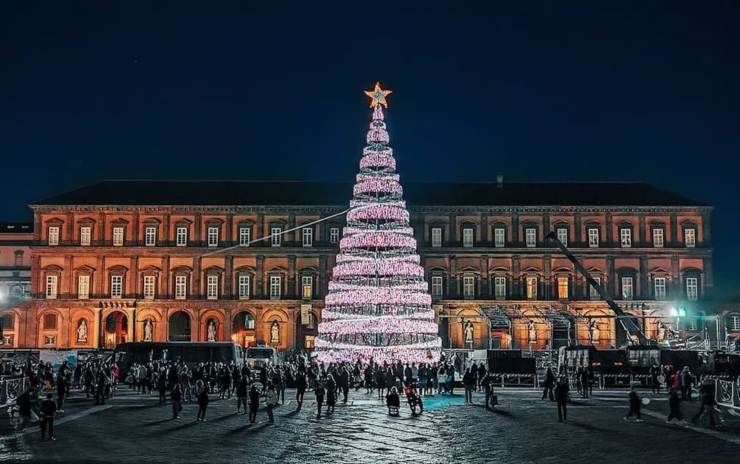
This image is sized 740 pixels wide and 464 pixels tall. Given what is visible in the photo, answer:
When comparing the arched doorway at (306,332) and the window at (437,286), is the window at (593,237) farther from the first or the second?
the arched doorway at (306,332)

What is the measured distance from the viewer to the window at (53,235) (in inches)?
A: 2936

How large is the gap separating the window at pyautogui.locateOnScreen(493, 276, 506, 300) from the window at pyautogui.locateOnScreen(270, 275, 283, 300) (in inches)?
620

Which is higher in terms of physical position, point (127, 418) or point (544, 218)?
point (544, 218)

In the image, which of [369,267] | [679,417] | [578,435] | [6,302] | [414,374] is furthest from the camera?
[6,302]

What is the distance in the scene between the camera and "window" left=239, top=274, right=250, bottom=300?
244ft

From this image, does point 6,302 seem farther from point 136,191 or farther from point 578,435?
point 578,435

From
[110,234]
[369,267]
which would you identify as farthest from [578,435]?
[110,234]

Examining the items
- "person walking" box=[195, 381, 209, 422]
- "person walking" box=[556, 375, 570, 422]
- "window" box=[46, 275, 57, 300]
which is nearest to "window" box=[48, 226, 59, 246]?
"window" box=[46, 275, 57, 300]

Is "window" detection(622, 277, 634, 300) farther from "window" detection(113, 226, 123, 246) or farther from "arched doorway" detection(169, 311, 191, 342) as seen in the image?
"window" detection(113, 226, 123, 246)

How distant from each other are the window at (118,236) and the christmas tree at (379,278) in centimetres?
3801

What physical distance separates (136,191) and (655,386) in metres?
50.7

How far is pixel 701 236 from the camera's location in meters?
74.2

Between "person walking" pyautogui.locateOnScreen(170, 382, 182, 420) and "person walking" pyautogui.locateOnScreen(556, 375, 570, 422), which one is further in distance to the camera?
"person walking" pyautogui.locateOnScreen(170, 382, 182, 420)

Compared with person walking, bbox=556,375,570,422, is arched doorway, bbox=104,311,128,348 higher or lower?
higher
